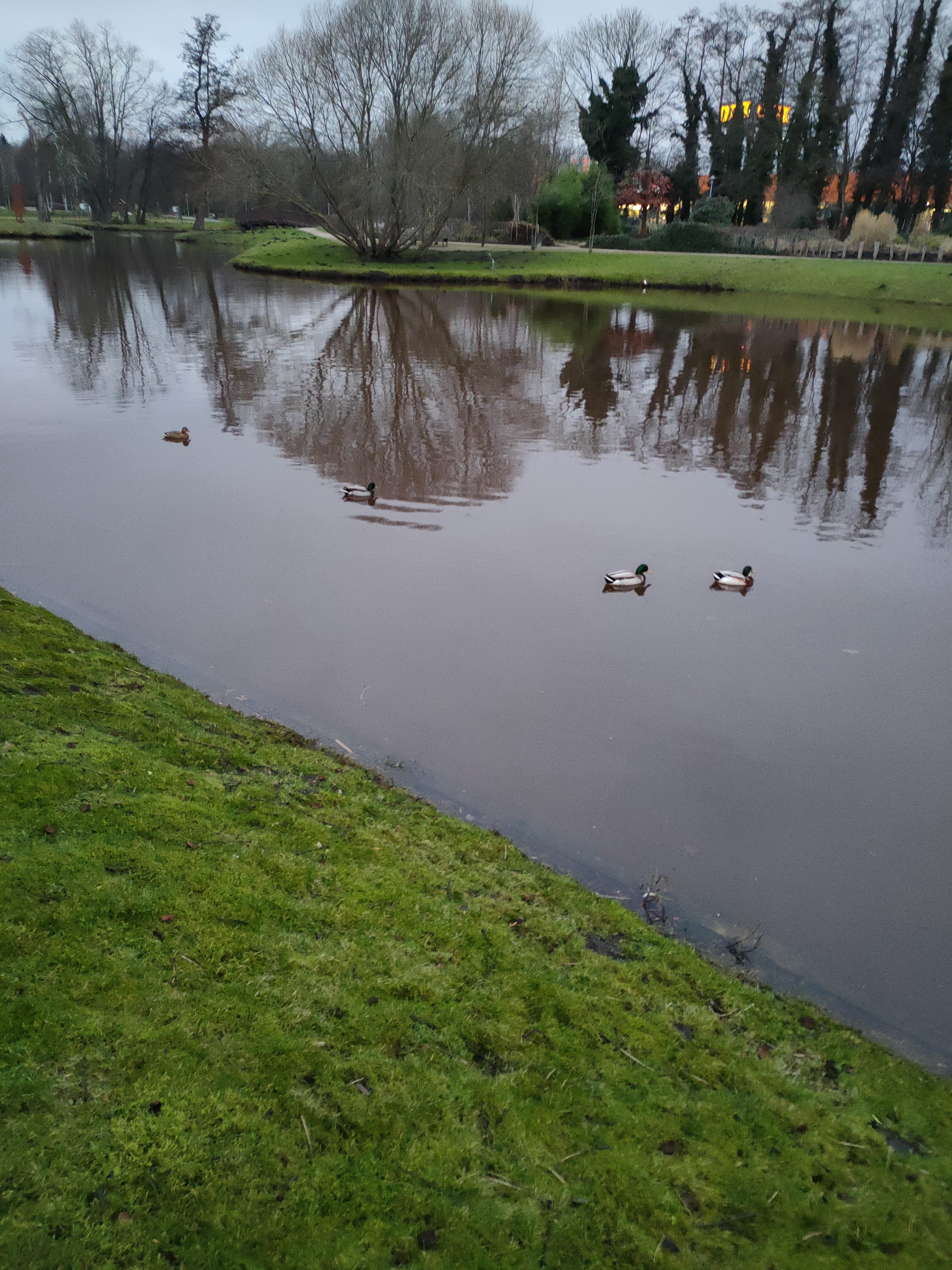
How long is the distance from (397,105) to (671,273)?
758 inches

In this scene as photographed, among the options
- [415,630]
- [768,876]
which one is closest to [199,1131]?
[768,876]

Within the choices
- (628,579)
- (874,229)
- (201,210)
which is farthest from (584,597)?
(201,210)

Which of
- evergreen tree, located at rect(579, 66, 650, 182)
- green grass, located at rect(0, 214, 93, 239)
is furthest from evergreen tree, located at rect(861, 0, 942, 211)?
green grass, located at rect(0, 214, 93, 239)

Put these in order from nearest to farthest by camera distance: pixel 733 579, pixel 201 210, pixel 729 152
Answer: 1. pixel 733 579
2. pixel 729 152
3. pixel 201 210

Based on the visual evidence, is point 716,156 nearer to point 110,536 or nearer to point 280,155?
point 280,155

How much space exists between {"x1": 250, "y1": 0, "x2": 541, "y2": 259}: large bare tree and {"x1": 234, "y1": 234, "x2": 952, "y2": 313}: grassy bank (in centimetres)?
379

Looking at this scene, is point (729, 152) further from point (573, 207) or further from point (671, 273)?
point (671, 273)

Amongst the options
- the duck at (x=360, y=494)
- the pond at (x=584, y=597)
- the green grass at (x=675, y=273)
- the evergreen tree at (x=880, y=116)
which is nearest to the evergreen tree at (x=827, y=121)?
the evergreen tree at (x=880, y=116)

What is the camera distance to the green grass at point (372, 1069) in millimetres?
2889

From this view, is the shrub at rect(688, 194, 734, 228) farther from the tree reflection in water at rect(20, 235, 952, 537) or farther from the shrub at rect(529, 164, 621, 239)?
the tree reflection in water at rect(20, 235, 952, 537)

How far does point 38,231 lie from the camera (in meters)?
68.9

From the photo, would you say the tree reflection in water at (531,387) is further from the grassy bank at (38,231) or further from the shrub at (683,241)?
the grassy bank at (38,231)

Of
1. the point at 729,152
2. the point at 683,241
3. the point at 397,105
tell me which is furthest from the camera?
the point at 729,152

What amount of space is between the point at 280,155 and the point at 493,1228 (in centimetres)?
5816
